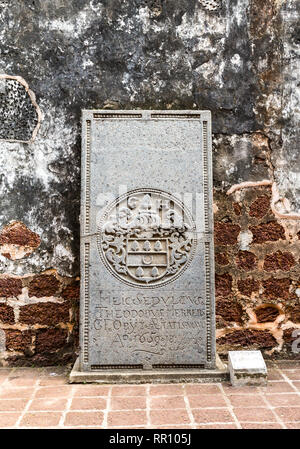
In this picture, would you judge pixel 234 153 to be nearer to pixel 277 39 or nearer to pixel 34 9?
pixel 277 39

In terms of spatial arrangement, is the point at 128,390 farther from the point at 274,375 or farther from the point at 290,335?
the point at 290,335

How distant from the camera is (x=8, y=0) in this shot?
335 centimetres

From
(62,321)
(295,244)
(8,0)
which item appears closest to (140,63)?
(8,0)

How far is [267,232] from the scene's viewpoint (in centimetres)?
332

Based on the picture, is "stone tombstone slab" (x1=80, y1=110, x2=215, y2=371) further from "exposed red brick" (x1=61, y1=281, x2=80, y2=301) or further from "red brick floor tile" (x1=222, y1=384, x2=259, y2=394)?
"exposed red brick" (x1=61, y1=281, x2=80, y2=301)

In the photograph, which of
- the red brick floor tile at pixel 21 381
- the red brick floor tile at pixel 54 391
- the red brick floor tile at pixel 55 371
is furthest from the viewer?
the red brick floor tile at pixel 55 371

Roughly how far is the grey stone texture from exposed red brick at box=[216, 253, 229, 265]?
506 millimetres

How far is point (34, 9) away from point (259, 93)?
1.78m

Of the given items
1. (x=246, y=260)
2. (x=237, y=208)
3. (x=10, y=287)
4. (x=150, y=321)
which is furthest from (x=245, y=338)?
(x=10, y=287)

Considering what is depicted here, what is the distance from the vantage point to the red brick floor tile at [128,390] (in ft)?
8.48

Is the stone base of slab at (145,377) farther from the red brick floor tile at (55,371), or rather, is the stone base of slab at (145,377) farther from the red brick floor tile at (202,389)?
the red brick floor tile at (55,371)

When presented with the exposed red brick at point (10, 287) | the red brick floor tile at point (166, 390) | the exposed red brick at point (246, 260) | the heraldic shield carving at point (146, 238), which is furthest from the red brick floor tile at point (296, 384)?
the exposed red brick at point (10, 287)

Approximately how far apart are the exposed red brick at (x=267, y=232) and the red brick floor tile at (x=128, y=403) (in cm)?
144

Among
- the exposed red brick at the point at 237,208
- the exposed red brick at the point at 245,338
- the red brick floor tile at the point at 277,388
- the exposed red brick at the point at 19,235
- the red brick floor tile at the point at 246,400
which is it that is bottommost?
the red brick floor tile at the point at 246,400
